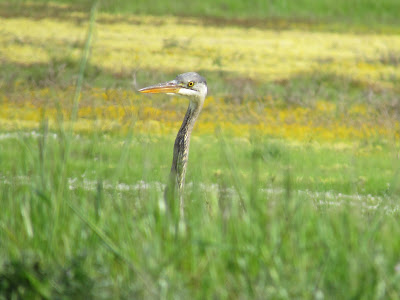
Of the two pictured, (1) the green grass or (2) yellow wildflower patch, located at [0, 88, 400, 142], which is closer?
(2) yellow wildflower patch, located at [0, 88, 400, 142]

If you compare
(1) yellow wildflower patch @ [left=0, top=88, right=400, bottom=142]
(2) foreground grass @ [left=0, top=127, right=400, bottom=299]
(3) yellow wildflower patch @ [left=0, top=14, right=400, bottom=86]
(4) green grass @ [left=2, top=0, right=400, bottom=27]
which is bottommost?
(4) green grass @ [left=2, top=0, right=400, bottom=27]

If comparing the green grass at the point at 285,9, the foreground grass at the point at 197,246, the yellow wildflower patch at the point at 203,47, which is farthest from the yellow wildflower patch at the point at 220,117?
the green grass at the point at 285,9

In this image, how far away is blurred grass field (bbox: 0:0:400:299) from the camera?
104 inches

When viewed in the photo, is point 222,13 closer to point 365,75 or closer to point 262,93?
point 365,75

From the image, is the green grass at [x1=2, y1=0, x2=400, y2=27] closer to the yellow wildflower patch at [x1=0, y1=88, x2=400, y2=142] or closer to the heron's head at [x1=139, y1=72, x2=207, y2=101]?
the yellow wildflower patch at [x1=0, y1=88, x2=400, y2=142]

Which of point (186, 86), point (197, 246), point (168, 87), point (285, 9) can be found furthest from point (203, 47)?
point (197, 246)

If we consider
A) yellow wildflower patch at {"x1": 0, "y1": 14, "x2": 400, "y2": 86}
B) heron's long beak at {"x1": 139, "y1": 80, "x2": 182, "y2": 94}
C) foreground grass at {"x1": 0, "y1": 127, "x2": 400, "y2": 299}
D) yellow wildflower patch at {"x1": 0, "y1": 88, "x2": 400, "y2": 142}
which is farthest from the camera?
yellow wildflower patch at {"x1": 0, "y1": 14, "x2": 400, "y2": 86}

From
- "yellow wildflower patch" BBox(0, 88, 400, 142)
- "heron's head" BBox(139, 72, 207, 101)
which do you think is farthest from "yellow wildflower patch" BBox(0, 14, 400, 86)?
"heron's head" BBox(139, 72, 207, 101)

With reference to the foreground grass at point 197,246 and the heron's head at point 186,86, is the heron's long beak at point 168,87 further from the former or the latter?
the foreground grass at point 197,246

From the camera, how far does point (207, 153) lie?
1232cm

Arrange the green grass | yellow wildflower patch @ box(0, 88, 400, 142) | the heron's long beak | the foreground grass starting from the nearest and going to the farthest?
1. the foreground grass
2. the heron's long beak
3. yellow wildflower patch @ box(0, 88, 400, 142)
4. the green grass

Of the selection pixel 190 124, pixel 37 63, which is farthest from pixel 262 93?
pixel 190 124

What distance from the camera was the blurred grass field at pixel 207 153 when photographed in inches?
104

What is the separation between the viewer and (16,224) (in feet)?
10.5
